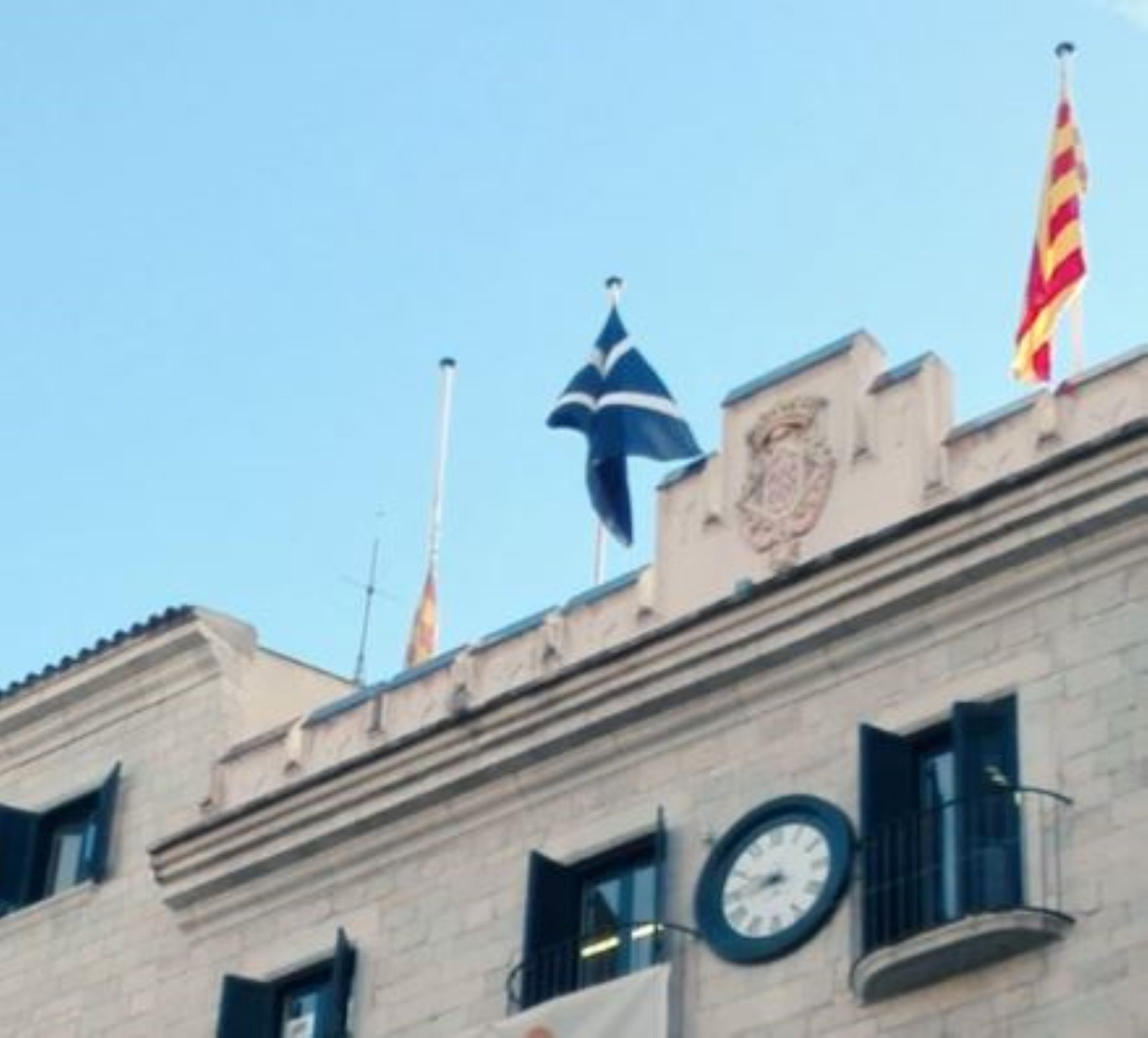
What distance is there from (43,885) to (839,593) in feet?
32.0

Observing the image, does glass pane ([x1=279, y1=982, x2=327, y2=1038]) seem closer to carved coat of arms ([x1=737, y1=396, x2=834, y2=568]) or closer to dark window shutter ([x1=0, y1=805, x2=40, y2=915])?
dark window shutter ([x1=0, y1=805, x2=40, y2=915])

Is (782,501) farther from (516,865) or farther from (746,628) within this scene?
(516,865)

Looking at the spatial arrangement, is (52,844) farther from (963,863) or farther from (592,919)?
(963,863)

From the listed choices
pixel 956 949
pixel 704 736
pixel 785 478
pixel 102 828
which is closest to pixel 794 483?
pixel 785 478

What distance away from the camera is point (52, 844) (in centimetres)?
3259

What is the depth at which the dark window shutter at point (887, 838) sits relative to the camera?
24.5 metres

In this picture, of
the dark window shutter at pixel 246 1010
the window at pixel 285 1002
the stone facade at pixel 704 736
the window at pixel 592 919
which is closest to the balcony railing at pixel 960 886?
the stone facade at pixel 704 736

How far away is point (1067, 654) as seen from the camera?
80.7 feet

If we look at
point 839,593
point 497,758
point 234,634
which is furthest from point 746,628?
point 234,634

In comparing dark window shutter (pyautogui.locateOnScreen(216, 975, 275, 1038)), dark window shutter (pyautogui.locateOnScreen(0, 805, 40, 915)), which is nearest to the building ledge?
dark window shutter (pyautogui.locateOnScreen(216, 975, 275, 1038))

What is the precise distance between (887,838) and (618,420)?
609 cm

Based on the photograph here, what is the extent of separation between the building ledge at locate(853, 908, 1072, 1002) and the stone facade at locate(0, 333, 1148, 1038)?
10 centimetres

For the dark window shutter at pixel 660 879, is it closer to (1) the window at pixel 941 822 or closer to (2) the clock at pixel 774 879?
(2) the clock at pixel 774 879

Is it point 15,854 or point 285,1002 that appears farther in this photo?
point 15,854
